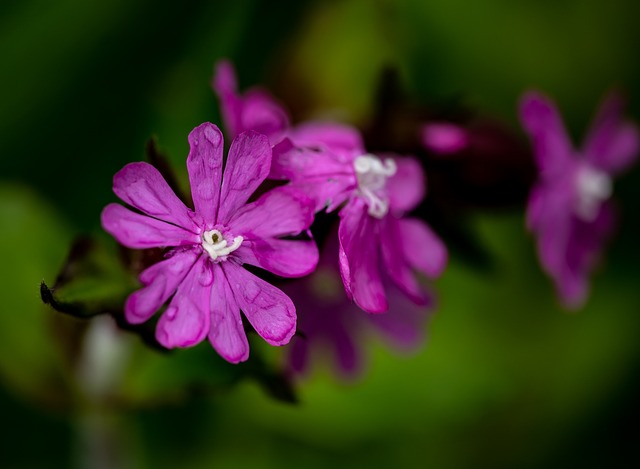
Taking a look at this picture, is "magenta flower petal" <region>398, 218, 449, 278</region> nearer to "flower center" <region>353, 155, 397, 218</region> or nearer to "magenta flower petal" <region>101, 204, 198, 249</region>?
"flower center" <region>353, 155, 397, 218</region>

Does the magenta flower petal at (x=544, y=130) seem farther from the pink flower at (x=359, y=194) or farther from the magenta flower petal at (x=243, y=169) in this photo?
the magenta flower petal at (x=243, y=169)

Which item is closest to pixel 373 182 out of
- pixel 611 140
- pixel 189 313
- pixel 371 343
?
pixel 189 313

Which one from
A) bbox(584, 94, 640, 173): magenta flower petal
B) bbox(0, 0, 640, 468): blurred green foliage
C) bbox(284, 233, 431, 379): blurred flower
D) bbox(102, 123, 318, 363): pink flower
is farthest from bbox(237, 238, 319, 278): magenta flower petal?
bbox(584, 94, 640, 173): magenta flower petal

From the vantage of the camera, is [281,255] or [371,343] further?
[371,343]

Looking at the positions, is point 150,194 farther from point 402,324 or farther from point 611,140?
point 611,140

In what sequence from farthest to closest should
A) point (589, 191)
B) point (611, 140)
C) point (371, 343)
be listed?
1. point (371, 343)
2. point (611, 140)
3. point (589, 191)

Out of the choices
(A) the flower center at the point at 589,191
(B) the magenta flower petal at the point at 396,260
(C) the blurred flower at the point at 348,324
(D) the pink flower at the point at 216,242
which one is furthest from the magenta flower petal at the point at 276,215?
(A) the flower center at the point at 589,191
